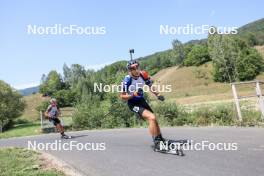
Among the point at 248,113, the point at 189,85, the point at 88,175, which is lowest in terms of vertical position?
the point at 88,175

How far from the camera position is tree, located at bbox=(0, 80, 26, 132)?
60.8 meters

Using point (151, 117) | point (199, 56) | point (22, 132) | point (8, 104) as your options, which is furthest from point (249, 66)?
point (151, 117)

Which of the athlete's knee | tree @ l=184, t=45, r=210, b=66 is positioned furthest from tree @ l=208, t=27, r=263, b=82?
the athlete's knee

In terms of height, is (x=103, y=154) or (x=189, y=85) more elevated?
(x=189, y=85)

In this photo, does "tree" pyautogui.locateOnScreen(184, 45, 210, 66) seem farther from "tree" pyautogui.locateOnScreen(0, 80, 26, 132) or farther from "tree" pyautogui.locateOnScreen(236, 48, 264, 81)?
"tree" pyautogui.locateOnScreen(0, 80, 26, 132)

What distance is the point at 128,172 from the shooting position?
301 inches

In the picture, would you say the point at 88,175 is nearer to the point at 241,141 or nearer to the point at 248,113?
the point at 241,141

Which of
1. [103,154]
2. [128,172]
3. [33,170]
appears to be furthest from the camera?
[103,154]

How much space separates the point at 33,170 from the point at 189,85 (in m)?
98.7

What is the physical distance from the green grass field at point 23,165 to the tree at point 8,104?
50673mm

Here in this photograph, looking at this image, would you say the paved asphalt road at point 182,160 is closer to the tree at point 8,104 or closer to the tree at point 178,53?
the tree at point 8,104

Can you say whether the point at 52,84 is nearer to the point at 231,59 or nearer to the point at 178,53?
the point at 178,53

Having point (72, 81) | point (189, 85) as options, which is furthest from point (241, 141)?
point (72, 81)

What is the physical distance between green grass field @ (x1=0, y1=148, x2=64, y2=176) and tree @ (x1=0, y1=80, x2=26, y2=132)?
50673 millimetres
